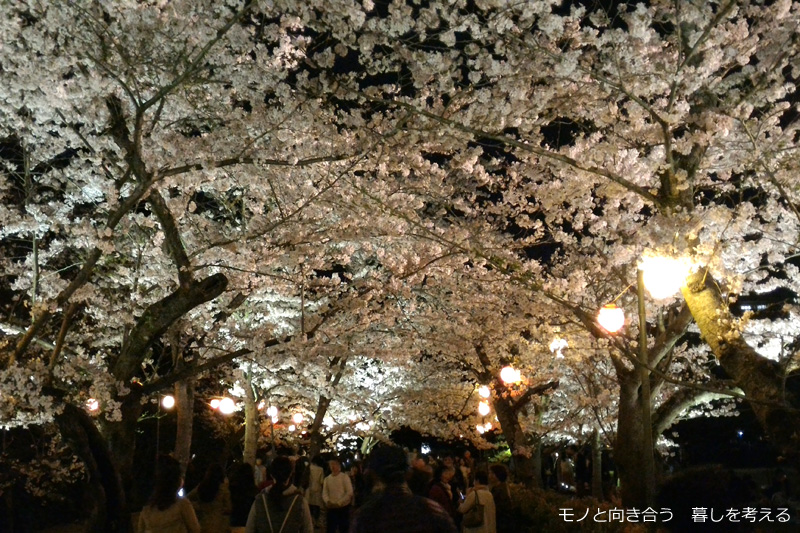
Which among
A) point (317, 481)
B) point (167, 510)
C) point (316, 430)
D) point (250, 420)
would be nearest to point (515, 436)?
point (316, 430)

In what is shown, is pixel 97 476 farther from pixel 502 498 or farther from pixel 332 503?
pixel 502 498

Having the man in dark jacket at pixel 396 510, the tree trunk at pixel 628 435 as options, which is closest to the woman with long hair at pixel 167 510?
the man in dark jacket at pixel 396 510

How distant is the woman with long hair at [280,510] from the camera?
5.07 m

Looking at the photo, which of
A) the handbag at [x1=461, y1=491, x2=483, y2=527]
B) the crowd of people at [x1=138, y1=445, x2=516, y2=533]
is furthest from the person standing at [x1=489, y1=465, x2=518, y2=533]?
the handbag at [x1=461, y1=491, x2=483, y2=527]

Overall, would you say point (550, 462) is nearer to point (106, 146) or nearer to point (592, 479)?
point (592, 479)

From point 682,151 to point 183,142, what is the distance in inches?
269

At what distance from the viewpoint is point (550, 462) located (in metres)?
37.4

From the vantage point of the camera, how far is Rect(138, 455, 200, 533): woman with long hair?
189 inches

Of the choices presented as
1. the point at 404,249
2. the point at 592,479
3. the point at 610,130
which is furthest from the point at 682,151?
the point at 592,479

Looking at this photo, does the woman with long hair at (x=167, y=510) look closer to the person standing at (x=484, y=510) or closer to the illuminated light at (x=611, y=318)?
the person standing at (x=484, y=510)

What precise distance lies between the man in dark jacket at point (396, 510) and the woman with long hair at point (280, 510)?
2.17 metres

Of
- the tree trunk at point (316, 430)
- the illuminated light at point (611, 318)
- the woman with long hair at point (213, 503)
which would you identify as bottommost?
the woman with long hair at point (213, 503)

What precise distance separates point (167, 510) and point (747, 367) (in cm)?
611

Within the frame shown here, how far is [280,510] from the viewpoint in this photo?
202 inches
